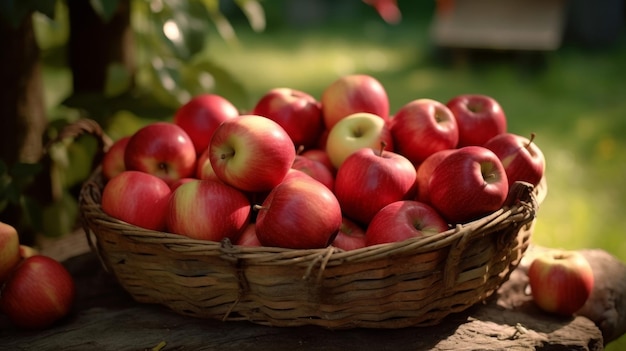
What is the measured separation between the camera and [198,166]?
1.97 meters

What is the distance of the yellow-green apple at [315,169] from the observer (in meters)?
1.88

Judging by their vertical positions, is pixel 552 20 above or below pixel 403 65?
above

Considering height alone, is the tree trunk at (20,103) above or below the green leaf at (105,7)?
below

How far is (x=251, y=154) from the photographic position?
1.68 m

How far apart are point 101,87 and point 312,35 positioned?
377 cm

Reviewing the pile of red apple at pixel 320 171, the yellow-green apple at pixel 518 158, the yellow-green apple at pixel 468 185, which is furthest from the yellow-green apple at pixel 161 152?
the yellow-green apple at pixel 518 158

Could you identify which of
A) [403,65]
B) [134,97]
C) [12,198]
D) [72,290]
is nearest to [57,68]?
[134,97]

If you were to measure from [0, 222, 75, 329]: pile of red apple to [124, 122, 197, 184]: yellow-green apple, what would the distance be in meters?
0.35

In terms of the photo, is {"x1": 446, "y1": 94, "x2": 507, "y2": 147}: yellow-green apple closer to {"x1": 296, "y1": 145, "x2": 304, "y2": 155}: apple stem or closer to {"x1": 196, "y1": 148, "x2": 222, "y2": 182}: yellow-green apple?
{"x1": 296, "y1": 145, "x2": 304, "y2": 155}: apple stem

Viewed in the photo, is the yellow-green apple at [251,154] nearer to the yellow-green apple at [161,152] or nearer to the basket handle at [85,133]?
the yellow-green apple at [161,152]

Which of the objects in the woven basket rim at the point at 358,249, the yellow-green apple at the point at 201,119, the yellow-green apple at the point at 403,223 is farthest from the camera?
the yellow-green apple at the point at 201,119

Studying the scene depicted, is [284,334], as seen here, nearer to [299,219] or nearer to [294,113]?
[299,219]

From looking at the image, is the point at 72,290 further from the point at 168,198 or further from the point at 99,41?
the point at 99,41

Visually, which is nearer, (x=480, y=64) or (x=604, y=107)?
(x=604, y=107)
